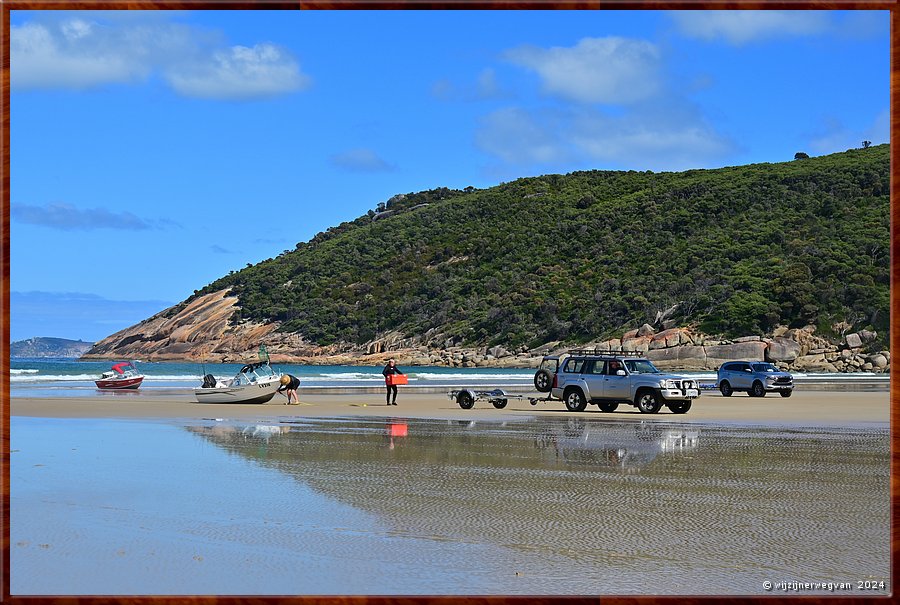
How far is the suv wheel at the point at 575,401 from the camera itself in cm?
3247

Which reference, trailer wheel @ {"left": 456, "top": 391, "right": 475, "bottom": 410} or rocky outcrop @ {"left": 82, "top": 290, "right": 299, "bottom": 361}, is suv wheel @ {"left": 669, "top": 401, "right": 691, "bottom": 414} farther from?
rocky outcrop @ {"left": 82, "top": 290, "right": 299, "bottom": 361}

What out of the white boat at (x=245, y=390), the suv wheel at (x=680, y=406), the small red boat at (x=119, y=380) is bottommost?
the suv wheel at (x=680, y=406)

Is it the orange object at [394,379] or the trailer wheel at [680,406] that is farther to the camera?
the orange object at [394,379]

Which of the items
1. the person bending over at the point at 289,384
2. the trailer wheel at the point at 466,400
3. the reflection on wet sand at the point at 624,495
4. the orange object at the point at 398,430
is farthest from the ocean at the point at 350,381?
the reflection on wet sand at the point at 624,495

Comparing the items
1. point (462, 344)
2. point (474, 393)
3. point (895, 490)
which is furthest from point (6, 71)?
point (462, 344)

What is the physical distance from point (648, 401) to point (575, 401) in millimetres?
2516

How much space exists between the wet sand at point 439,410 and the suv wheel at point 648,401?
0.28m

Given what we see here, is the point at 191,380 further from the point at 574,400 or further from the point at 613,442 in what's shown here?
the point at 613,442

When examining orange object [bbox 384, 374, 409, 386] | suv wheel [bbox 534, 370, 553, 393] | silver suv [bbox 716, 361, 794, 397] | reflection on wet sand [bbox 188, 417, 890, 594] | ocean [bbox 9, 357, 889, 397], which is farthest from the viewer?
ocean [bbox 9, 357, 889, 397]

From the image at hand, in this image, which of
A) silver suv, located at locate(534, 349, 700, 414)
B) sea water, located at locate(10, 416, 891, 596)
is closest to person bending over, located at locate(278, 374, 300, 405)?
silver suv, located at locate(534, 349, 700, 414)

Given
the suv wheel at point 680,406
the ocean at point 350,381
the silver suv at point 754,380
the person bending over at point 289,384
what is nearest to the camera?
the suv wheel at point 680,406

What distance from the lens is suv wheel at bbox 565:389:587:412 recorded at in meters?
32.5

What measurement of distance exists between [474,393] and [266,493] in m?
23.1

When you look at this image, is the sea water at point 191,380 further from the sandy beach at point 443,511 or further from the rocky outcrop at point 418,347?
the sandy beach at point 443,511
